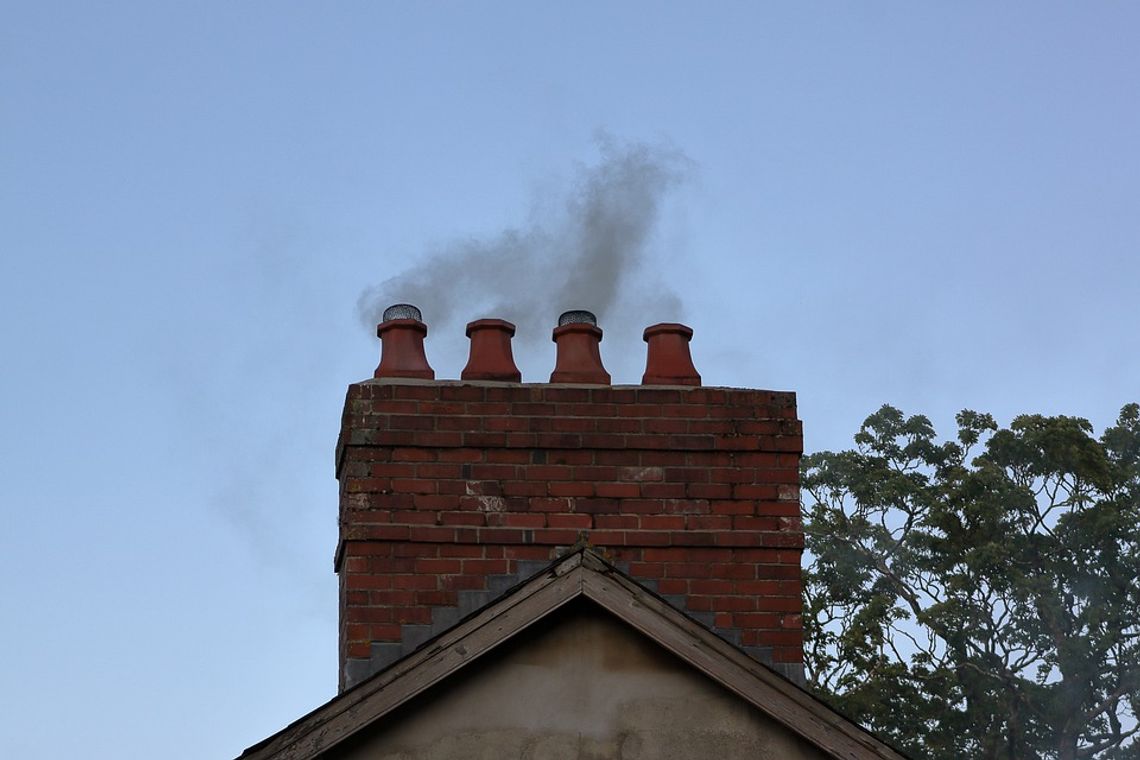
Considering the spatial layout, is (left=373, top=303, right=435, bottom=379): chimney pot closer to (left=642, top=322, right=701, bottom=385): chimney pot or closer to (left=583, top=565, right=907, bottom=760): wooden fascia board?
(left=642, top=322, right=701, bottom=385): chimney pot

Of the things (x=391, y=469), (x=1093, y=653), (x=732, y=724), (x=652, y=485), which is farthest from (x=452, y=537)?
(x=1093, y=653)

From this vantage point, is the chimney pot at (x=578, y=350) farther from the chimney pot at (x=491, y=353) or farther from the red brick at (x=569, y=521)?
the red brick at (x=569, y=521)

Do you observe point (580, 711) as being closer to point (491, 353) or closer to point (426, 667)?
point (426, 667)

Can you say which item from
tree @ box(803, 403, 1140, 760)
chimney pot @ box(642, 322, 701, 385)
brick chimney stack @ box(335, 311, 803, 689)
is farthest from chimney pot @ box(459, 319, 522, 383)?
tree @ box(803, 403, 1140, 760)

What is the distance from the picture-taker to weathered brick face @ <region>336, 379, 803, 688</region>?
7730 mm

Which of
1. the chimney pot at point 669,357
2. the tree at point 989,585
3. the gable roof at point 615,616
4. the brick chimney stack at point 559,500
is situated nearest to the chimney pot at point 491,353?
the brick chimney stack at point 559,500

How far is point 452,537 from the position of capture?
25.5 feet

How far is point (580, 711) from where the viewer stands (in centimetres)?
692

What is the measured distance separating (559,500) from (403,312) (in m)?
1.41

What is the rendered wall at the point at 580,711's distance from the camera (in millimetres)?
6844

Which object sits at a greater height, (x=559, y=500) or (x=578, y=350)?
(x=578, y=350)

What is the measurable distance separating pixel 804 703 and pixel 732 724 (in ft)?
1.06

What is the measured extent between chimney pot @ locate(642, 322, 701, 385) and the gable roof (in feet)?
4.97

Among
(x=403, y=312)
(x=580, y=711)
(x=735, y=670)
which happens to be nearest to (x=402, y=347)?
(x=403, y=312)
